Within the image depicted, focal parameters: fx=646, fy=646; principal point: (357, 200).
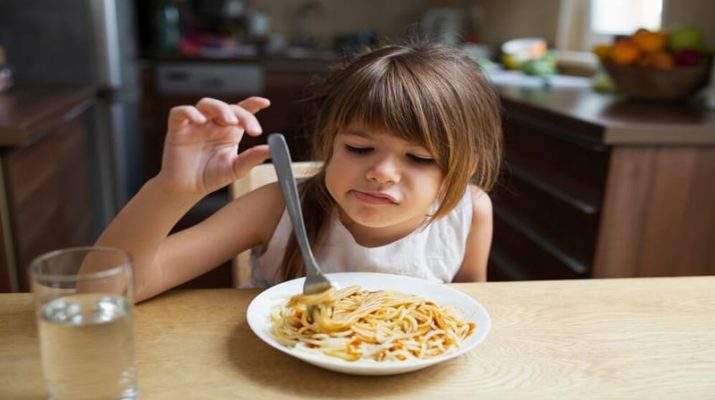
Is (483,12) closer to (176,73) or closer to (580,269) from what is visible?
(176,73)

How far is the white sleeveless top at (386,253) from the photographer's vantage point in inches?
41.4

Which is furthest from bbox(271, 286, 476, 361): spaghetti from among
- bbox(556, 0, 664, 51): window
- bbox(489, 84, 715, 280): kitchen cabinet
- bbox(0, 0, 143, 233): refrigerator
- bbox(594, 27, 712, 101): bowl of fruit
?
bbox(556, 0, 664, 51): window

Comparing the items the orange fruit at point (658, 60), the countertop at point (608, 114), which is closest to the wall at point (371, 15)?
the countertop at point (608, 114)

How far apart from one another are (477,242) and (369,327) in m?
0.53

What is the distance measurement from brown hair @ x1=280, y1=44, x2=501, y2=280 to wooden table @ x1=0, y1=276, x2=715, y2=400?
199 mm

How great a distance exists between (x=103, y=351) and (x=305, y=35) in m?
3.70

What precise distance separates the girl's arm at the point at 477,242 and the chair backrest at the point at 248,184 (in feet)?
0.97

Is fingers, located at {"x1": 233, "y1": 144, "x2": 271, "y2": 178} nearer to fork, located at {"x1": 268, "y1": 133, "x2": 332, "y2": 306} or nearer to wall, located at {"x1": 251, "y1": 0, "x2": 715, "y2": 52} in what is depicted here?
fork, located at {"x1": 268, "y1": 133, "x2": 332, "y2": 306}

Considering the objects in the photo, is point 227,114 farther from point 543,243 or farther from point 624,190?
point 543,243

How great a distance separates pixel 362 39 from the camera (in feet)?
12.7

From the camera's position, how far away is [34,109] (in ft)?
6.09

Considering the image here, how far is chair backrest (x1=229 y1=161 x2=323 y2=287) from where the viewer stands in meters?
1.12

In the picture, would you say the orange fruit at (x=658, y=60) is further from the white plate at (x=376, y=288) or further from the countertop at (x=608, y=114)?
the white plate at (x=376, y=288)

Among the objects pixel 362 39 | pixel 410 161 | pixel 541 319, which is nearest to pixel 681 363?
pixel 541 319
